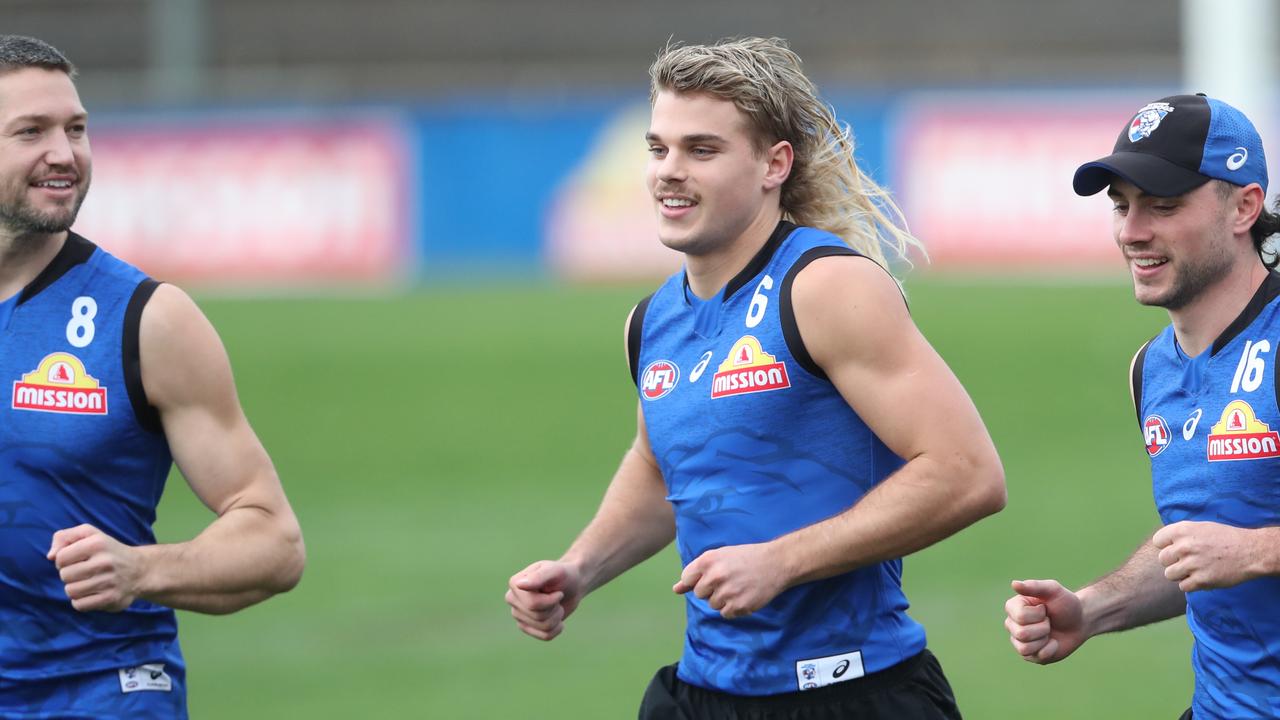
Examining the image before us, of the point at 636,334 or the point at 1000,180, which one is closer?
the point at 636,334

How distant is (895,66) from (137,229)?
15.8 metres

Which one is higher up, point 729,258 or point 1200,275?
point 729,258

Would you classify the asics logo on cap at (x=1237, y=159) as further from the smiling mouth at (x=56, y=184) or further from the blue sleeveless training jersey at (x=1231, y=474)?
the smiling mouth at (x=56, y=184)

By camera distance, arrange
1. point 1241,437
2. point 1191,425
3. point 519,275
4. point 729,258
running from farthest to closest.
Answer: point 519,275
point 729,258
point 1191,425
point 1241,437

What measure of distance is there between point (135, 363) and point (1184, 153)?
2.57m

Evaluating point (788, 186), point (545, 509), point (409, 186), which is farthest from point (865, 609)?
point (409, 186)

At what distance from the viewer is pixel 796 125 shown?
4566mm

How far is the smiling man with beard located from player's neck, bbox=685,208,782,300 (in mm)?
1211

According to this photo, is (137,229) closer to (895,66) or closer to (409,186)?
(409,186)

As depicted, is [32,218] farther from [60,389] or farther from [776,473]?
[776,473]

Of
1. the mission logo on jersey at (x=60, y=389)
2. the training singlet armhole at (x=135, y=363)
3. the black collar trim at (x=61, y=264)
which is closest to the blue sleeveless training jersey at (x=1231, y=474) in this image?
the training singlet armhole at (x=135, y=363)

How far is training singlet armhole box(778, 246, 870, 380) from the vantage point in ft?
13.8

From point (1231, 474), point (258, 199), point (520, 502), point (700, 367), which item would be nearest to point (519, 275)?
point (258, 199)

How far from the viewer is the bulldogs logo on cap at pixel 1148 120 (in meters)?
4.20
